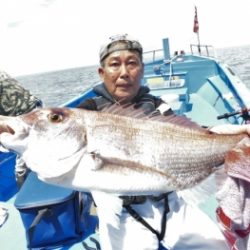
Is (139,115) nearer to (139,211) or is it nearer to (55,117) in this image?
(55,117)

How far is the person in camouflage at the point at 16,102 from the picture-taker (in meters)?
4.93

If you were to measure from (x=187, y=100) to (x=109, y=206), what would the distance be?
23.3ft

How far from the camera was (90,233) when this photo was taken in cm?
412

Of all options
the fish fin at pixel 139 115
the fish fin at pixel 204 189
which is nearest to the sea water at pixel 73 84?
the fish fin at pixel 139 115

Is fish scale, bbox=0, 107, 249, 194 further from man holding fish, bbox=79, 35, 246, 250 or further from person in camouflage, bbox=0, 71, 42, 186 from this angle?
person in camouflage, bbox=0, 71, 42, 186

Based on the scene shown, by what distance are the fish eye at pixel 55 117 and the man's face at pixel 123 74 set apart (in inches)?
32.0

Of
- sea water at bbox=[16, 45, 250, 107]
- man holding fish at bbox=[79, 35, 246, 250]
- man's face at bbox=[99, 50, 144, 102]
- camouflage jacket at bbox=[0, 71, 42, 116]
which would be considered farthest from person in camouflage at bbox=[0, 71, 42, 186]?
man's face at bbox=[99, 50, 144, 102]

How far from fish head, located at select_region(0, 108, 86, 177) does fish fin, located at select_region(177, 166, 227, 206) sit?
0.81m

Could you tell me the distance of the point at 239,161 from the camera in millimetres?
2217

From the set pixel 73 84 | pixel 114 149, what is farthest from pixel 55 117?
pixel 73 84

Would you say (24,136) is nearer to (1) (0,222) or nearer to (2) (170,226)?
(2) (170,226)

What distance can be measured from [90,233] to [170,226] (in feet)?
5.63

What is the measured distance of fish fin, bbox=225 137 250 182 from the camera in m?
2.20

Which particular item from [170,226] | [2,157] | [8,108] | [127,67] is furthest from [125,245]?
[2,157]
